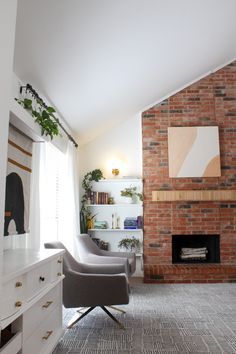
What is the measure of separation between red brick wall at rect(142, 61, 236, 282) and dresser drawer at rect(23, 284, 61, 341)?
303 cm

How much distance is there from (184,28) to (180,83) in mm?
1836

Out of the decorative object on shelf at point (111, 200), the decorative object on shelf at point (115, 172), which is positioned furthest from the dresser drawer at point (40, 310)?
the decorative object on shelf at point (115, 172)

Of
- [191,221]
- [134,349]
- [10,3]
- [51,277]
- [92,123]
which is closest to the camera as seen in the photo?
[10,3]

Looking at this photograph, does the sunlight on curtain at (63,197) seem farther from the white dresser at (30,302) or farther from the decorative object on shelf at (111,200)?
the white dresser at (30,302)

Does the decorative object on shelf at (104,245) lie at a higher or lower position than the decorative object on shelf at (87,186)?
lower

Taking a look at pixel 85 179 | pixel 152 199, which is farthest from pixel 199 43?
pixel 85 179

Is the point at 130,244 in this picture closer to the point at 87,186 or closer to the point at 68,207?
the point at 87,186

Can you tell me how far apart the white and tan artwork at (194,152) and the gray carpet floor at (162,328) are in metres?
2.15

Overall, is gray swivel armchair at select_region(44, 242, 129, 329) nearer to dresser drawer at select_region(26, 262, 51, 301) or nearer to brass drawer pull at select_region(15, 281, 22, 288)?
dresser drawer at select_region(26, 262, 51, 301)

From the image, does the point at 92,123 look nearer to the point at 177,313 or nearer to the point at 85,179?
the point at 85,179

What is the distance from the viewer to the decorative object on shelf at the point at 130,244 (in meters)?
5.64

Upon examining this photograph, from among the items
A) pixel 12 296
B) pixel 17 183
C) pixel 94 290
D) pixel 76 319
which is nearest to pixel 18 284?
pixel 12 296

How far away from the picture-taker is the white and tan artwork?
5.62 meters

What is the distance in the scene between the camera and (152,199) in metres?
5.55
